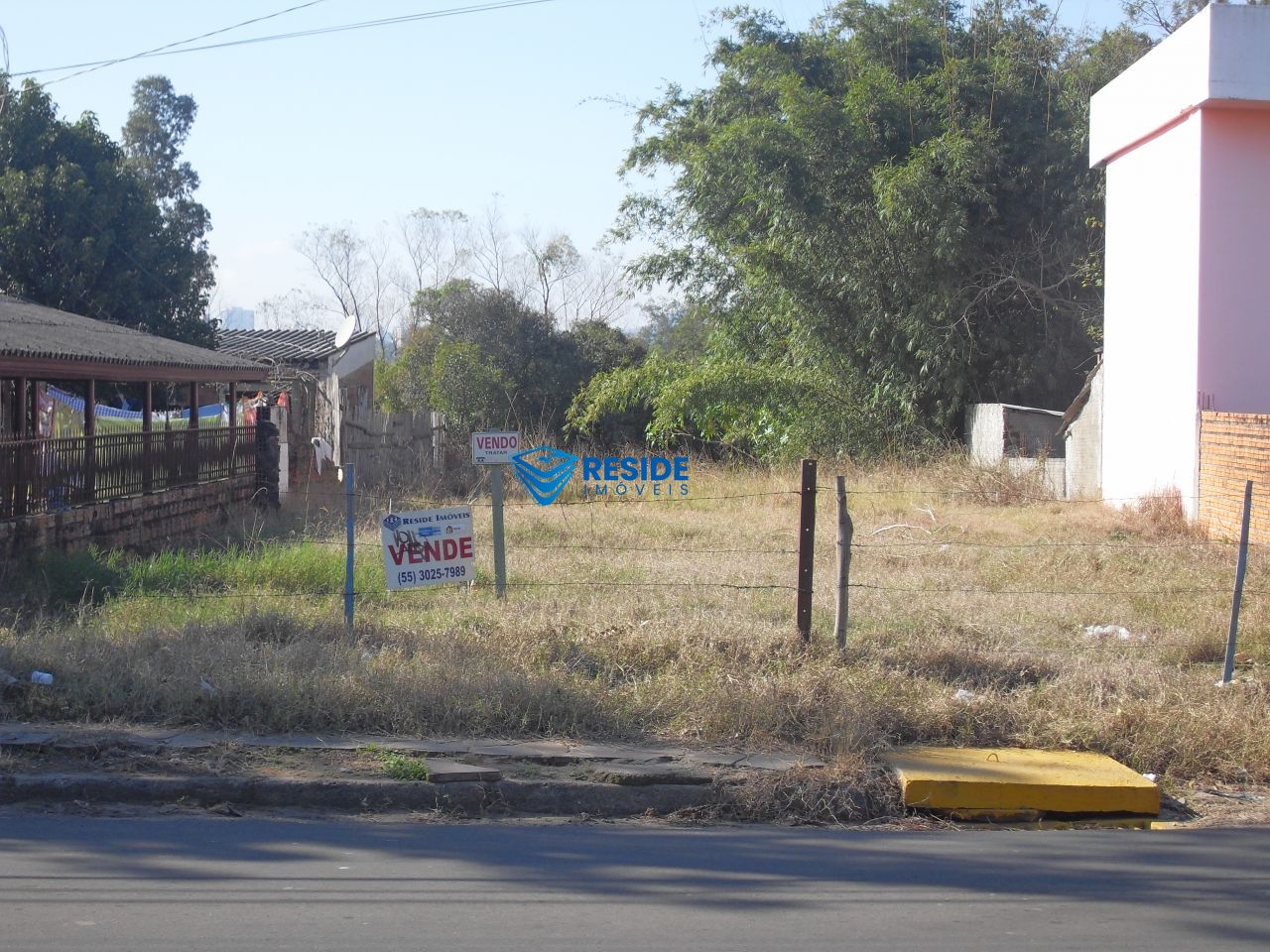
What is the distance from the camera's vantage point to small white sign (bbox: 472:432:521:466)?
1138 cm

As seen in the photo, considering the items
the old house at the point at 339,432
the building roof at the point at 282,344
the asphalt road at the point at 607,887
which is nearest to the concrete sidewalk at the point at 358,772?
the asphalt road at the point at 607,887

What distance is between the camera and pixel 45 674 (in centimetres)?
771

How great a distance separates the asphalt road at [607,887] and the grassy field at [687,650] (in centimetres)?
→ 121

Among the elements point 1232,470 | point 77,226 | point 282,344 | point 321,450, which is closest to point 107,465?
point 321,450

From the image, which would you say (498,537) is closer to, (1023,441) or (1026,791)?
(1026,791)

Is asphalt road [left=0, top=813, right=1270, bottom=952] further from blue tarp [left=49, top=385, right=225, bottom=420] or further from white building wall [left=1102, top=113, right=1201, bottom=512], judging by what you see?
blue tarp [left=49, top=385, right=225, bottom=420]

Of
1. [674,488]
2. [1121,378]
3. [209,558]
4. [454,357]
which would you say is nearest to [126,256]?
[454,357]

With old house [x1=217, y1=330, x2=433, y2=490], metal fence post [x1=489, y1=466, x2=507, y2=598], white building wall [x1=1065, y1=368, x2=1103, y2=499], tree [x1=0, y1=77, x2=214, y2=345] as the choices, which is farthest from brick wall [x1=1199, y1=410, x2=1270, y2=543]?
tree [x1=0, y1=77, x2=214, y2=345]

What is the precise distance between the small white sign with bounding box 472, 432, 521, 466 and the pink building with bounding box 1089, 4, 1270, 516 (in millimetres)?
7745

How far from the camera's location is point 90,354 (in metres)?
14.7

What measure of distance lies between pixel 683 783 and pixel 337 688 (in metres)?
2.33

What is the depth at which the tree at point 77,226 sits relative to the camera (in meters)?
24.0

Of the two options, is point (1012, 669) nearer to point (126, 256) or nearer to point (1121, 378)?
point (1121, 378)

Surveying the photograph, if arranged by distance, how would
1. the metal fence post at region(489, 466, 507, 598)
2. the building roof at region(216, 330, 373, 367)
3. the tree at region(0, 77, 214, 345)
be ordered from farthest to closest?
the building roof at region(216, 330, 373, 367) → the tree at region(0, 77, 214, 345) → the metal fence post at region(489, 466, 507, 598)
